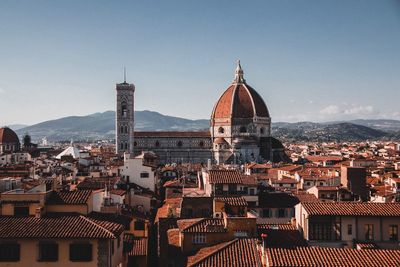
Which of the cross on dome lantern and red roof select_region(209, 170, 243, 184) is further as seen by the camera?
the cross on dome lantern

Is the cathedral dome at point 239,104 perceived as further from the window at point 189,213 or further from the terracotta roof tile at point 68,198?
the terracotta roof tile at point 68,198

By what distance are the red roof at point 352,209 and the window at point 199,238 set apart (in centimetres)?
400

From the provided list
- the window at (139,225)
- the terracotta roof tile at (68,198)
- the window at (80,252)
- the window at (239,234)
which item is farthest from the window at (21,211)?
the window at (139,225)

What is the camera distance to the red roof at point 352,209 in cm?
2189

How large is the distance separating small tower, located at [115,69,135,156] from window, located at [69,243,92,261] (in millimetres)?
99557

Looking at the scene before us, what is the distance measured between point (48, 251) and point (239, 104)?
4195 inches

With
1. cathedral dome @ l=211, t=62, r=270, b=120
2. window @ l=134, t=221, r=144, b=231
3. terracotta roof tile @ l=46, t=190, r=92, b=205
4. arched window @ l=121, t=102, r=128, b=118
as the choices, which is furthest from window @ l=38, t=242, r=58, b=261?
arched window @ l=121, t=102, r=128, b=118

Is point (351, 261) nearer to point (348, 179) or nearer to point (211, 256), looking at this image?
point (211, 256)

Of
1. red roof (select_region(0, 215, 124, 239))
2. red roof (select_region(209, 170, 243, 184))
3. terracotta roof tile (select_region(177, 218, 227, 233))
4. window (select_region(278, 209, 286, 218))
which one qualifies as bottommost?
window (select_region(278, 209, 286, 218))

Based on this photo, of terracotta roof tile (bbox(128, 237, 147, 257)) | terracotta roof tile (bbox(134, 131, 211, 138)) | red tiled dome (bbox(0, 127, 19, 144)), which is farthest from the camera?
terracotta roof tile (bbox(134, 131, 211, 138))

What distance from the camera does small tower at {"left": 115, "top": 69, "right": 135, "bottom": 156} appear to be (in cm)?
11894

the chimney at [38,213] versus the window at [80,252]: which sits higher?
the chimney at [38,213]

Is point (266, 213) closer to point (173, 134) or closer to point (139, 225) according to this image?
point (139, 225)

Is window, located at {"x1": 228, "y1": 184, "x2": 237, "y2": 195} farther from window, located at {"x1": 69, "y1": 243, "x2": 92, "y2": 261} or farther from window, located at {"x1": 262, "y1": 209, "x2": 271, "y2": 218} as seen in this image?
window, located at {"x1": 69, "y1": 243, "x2": 92, "y2": 261}
